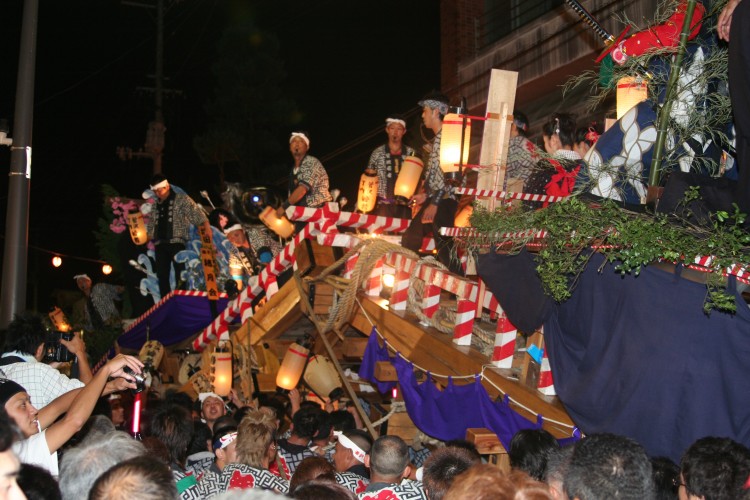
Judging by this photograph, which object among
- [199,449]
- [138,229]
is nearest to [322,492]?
[199,449]

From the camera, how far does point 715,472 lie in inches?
134

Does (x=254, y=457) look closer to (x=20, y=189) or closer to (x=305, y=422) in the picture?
(x=305, y=422)

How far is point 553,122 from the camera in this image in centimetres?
697

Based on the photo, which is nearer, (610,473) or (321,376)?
(610,473)

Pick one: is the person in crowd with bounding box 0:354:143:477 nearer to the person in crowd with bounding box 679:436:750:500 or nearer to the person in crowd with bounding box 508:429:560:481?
the person in crowd with bounding box 508:429:560:481

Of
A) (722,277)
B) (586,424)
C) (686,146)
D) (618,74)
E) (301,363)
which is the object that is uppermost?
(618,74)

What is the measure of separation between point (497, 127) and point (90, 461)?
5043 mm

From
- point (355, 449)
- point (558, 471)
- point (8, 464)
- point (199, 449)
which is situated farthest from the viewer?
point (199, 449)

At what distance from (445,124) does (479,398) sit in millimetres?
3085

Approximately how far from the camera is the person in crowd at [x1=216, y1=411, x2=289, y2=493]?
4480 mm

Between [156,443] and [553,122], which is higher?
[553,122]

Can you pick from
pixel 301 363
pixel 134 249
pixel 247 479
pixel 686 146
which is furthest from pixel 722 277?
pixel 134 249

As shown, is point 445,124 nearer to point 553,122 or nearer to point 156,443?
point 553,122

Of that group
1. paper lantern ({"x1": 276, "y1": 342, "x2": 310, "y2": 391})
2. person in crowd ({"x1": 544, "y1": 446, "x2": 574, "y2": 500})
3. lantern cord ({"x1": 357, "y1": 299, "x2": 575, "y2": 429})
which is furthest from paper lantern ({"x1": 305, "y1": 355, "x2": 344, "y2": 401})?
person in crowd ({"x1": 544, "y1": 446, "x2": 574, "y2": 500})
